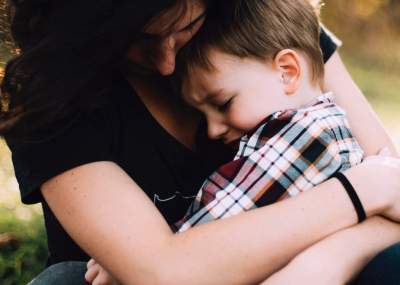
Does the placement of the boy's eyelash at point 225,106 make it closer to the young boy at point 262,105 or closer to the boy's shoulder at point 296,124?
the young boy at point 262,105

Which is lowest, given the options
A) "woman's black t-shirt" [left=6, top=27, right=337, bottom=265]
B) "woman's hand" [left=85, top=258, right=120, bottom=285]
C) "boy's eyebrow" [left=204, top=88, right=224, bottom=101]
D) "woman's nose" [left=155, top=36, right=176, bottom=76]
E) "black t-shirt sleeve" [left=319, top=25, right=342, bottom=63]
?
"woman's hand" [left=85, top=258, right=120, bottom=285]

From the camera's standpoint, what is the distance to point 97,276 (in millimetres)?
1735

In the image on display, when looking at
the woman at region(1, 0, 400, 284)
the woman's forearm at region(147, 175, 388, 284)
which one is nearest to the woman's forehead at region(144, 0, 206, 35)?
the woman at region(1, 0, 400, 284)

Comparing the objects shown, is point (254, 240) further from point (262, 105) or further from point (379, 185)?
point (262, 105)

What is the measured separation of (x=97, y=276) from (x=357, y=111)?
0.92m

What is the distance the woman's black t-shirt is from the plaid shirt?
0.53 feet

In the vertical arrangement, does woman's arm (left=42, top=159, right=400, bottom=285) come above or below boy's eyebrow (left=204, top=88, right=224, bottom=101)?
below

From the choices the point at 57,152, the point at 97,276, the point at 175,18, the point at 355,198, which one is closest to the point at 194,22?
the point at 175,18

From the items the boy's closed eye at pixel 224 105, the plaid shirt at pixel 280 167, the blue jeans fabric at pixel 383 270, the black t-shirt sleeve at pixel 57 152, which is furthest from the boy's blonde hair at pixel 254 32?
the blue jeans fabric at pixel 383 270

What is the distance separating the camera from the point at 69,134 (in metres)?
1.53

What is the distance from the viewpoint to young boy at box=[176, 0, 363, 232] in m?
1.61

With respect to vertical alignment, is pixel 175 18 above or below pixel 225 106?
above

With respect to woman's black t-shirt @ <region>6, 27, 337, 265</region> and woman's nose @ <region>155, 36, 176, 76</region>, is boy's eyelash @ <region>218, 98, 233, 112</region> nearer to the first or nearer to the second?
woman's black t-shirt @ <region>6, 27, 337, 265</region>

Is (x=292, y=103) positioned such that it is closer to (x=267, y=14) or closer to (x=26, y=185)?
(x=267, y=14)
